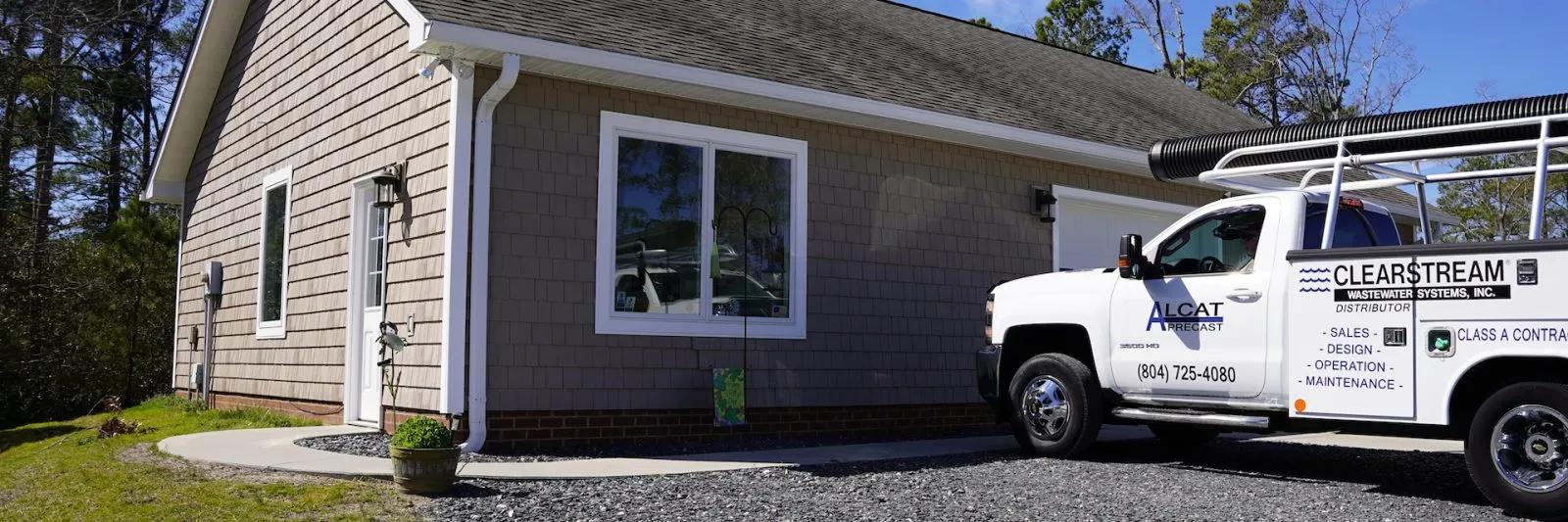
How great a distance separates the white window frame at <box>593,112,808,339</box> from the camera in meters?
9.28

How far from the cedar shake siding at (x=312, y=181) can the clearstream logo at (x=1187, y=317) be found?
193 inches

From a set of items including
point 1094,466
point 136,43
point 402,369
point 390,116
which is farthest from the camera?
point 136,43

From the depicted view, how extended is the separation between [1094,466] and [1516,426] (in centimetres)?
269

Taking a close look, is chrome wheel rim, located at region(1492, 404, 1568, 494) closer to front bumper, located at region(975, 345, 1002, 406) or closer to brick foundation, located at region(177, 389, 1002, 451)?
front bumper, located at region(975, 345, 1002, 406)

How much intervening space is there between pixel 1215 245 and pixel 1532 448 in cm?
231

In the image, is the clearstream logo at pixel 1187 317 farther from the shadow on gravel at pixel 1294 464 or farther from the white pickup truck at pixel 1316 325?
the shadow on gravel at pixel 1294 464

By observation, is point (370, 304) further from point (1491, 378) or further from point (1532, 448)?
point (1532, 448)

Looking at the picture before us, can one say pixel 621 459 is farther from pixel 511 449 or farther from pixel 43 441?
pixel 43 441

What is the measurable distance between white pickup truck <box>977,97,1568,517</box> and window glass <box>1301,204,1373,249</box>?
13 millimetres

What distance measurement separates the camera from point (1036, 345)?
906 centimetres

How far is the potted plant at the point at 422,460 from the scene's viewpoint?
6637 millimetres

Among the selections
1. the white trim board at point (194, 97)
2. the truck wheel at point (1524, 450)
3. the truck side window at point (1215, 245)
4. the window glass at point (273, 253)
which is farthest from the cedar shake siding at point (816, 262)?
the white trim board at point (194, 97)

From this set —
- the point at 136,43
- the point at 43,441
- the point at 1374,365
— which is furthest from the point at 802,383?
the point at 136,43

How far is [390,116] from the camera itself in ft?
32.8
